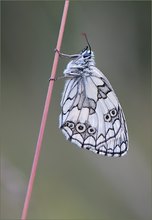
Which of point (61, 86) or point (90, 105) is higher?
point (61, 86)

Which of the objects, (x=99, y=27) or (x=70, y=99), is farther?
(x=99, y=27)

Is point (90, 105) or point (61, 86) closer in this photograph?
point (90, 105)

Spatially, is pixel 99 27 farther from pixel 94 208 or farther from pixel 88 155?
pixel 94 208

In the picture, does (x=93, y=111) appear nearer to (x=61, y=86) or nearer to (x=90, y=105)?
(x=90, y=105)

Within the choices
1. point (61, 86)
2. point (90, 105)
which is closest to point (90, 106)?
point (90, 105)

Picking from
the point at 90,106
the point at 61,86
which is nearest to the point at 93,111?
the point at 90,106

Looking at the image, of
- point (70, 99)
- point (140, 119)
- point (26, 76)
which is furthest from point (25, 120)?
point (70, 99)

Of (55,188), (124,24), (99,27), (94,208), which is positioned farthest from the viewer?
(124,24)
